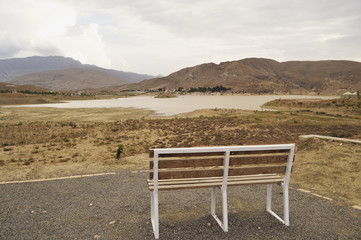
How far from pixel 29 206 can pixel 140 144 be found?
32.1 ft

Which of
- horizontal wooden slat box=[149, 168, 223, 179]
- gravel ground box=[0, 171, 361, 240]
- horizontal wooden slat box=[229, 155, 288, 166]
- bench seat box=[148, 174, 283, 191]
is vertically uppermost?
horizontal wooden slat box=[229, 155, 288, 166]

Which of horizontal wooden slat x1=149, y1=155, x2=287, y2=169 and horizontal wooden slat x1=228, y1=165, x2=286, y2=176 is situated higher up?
horizontal wooden slat x1=149, y1=155, x2=287, y2=169

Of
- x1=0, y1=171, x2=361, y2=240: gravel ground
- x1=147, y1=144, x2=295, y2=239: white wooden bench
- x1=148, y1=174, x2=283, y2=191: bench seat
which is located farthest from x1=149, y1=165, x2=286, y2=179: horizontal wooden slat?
x1=0, y1=171, x2=361, y2=240: gravel ground

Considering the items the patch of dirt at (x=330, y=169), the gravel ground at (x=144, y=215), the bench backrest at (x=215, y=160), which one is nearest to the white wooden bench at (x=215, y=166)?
the bench backrest at (x=215, y=160)

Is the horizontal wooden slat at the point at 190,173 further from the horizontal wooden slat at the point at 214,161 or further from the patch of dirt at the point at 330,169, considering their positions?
the patch of dirt at the point at 330,169

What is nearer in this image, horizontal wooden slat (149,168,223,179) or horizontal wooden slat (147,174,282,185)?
horizontal wooden slat (149,168,223,179)

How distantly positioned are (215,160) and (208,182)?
0.49m

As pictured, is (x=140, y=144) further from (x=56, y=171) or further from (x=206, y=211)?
(x=206, y=211)

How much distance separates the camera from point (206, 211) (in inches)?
201

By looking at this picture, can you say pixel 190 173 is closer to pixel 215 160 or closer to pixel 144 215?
pixel 215 160

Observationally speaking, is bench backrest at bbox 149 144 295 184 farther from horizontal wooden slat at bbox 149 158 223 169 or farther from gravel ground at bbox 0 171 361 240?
gravel ground at bbox 0 171 361 240

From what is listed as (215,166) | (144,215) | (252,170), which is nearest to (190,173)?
(215,166)

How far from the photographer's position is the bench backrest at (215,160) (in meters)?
3.94

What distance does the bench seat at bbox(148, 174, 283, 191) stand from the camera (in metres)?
4.16
